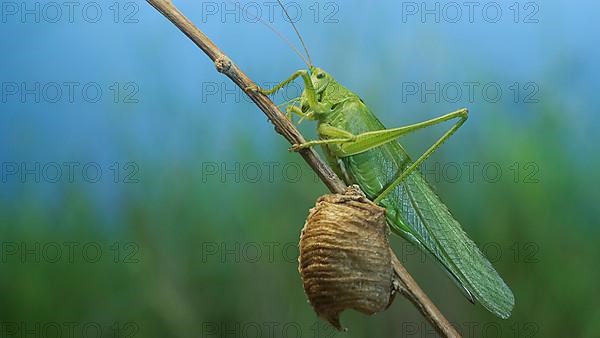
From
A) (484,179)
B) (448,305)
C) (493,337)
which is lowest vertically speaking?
(493,337)

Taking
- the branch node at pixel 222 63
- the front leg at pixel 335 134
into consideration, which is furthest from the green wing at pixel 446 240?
the branch node at pixel 222 63

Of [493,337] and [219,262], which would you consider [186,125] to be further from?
[493,337]

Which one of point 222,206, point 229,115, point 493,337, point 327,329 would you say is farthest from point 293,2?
point 493,337
